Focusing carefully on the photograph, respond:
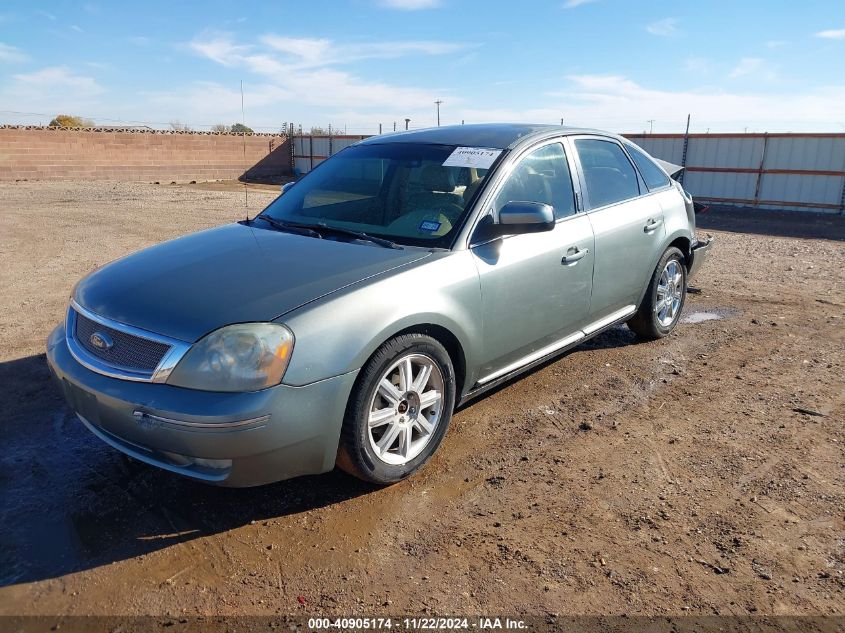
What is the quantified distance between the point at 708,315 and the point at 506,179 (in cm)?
365

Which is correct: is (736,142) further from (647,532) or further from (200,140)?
(200,140)

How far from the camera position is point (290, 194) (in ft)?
14.9

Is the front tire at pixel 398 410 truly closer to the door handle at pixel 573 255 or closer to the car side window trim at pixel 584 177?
the door handle at pixel 573 255

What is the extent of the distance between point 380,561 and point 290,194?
8.74ft

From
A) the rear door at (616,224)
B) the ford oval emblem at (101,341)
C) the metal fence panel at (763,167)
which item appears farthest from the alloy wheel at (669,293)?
the metal fence panel at (763,167)

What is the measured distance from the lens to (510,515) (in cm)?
312

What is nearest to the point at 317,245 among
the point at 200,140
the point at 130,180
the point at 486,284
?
the point at 486,284

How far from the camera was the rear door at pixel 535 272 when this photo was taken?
370 centimetres

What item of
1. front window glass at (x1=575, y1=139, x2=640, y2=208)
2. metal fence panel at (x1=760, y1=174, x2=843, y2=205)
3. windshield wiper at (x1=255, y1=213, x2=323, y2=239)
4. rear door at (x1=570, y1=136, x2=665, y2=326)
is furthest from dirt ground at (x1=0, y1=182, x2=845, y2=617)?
metal fence panel at (x1=760, y1=174, x2=843, y2=205)

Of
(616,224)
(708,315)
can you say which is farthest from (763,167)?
(616,224)

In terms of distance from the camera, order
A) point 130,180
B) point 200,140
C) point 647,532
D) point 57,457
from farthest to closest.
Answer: point 200,140 < point 130,180 < point 57,457 < point 647,532

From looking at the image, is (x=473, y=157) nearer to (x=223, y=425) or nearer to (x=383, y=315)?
(x=383, y=315)

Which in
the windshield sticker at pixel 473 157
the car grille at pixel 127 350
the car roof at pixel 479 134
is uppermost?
the car roof at pixel 479 134

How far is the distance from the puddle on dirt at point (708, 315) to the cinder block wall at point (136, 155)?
1046 inches
